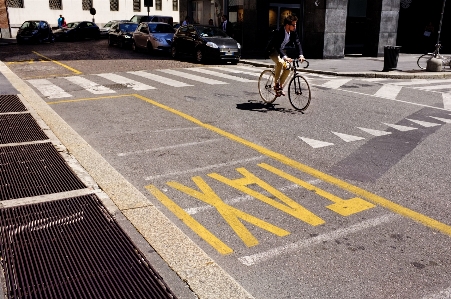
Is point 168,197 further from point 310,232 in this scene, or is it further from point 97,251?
point 310,232

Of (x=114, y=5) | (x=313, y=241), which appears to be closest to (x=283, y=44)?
(x=313, y=241)

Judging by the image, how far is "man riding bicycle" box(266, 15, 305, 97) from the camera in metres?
9.10

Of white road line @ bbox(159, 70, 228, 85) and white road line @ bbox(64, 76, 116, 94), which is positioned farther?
white road line @ bbox(159, 70, 228, 85)

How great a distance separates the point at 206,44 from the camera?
19.0 m

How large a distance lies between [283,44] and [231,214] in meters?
5.67

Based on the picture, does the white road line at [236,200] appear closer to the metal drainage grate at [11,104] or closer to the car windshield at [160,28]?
the metal drainage grate at [11,104]

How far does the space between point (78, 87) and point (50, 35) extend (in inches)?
878

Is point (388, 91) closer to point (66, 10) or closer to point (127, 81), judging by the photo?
point (127, 81)

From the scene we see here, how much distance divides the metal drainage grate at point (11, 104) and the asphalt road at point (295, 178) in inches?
30.2

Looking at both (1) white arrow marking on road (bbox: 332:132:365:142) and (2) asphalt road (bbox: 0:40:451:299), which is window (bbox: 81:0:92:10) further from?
(1) white arrow marking on road (bbox: 332:132:365:142)

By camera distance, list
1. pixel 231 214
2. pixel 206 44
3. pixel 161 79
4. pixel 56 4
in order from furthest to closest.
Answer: pixel 56 4
pixel 206 44
pixel 161 79
pixel 231 214

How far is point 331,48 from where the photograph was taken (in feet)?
72.6

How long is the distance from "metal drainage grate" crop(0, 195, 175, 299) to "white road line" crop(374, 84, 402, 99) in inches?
375

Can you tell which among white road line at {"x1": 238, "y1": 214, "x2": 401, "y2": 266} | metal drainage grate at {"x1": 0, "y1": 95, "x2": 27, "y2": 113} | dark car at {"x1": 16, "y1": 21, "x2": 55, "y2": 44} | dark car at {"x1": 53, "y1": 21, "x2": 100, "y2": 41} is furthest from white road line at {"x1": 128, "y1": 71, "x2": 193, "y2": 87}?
dark car at {"x1": 53, "y1": 21, "x2": 100, "y2": 41}
